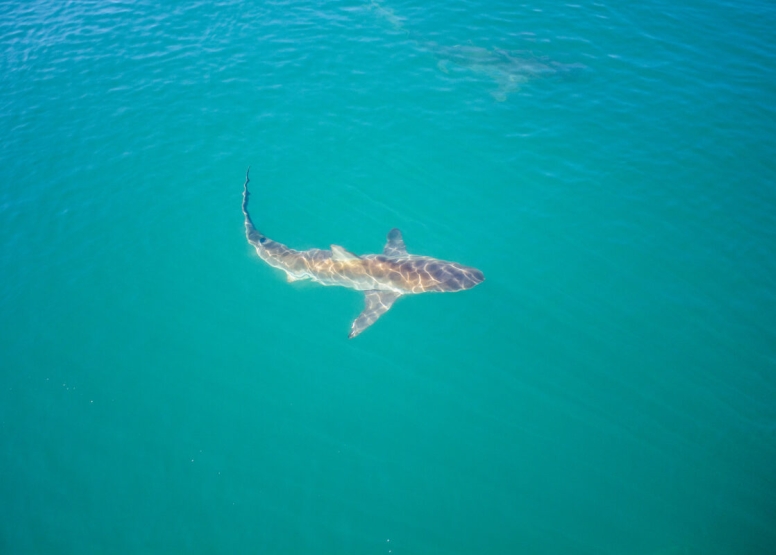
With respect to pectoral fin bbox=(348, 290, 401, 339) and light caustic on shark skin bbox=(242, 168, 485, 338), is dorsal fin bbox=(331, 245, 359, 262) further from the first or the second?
pectoral fin bbox=(348, 290, 401, 339)

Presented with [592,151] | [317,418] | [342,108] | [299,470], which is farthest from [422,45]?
[299,470]

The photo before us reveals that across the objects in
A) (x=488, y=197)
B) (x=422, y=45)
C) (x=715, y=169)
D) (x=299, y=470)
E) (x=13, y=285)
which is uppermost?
(x=422, y=45)

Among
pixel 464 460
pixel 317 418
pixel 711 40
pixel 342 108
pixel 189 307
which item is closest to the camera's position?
pixel 464 460

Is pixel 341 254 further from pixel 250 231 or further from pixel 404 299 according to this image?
pixel 250 231

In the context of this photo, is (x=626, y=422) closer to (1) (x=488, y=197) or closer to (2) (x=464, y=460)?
(2) (x=464, y=460)

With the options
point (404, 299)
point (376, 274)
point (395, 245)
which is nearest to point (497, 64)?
point (395, 245)

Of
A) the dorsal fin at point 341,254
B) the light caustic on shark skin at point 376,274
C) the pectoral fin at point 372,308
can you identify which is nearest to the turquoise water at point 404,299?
the pectoral fin at point 372,308

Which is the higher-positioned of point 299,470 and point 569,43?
point 569,43
